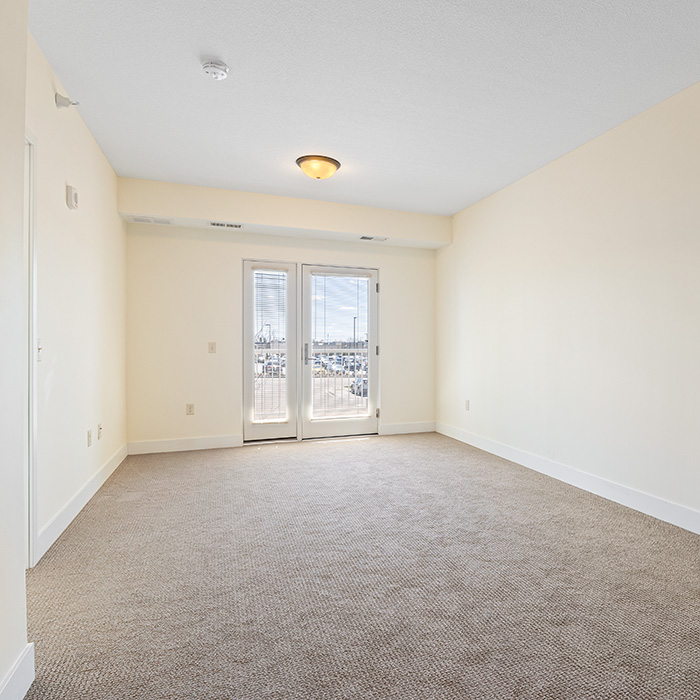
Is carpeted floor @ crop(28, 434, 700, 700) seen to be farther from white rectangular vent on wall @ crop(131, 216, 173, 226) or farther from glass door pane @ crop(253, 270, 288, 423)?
white rectangular vent on wall @ crop(131, 216, 173, 226)

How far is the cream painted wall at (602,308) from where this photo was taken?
276cm

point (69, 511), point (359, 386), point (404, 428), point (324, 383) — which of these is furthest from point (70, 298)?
point (404, 428)

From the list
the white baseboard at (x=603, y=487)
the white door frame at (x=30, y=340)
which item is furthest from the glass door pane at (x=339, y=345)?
the white door frame at (x=30, y=340)

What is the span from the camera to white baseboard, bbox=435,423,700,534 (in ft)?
9.01

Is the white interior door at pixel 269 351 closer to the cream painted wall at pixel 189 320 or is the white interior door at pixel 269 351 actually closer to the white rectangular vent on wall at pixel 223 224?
the cream painted wall at pixel 189 320

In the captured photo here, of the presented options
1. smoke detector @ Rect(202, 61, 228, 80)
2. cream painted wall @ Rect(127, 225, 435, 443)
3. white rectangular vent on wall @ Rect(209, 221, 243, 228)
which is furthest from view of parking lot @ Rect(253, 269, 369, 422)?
smoke detector @ Rect(202, 61, 228, 80)

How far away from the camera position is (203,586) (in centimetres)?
205

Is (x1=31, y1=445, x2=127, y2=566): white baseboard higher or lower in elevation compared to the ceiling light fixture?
lower

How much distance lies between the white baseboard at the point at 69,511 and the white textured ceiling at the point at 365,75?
8.60ft

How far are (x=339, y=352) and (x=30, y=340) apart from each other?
11.3 ft

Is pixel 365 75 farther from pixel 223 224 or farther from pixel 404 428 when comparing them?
pixel 404 428

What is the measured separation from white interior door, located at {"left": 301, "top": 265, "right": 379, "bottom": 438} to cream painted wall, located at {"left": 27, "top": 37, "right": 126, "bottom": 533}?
206 cm

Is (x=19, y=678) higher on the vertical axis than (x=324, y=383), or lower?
lower

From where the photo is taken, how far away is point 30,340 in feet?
7.35
